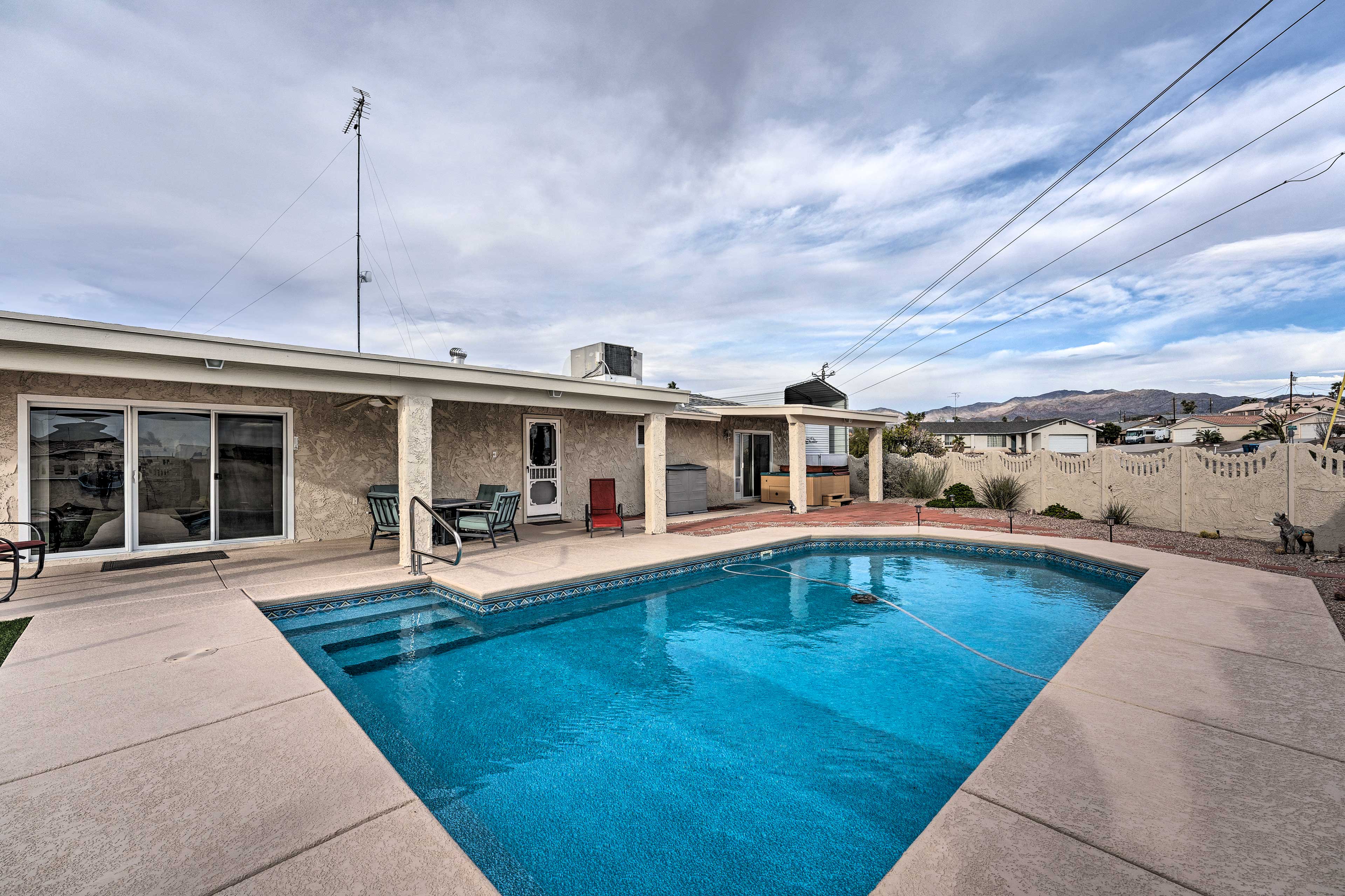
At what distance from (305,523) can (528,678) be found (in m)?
6.16

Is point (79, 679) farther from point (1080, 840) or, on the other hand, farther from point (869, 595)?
point (869, 595)

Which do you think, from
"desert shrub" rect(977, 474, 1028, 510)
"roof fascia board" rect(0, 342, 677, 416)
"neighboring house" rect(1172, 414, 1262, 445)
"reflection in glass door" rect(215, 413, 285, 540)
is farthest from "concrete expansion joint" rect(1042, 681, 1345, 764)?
"neighboring house" rect(1172, 414, 1262, 445)

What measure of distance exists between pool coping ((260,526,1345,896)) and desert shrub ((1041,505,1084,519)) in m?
7.62

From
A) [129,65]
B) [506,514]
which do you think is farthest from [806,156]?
[129,65]

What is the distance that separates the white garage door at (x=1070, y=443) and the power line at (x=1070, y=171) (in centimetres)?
2827

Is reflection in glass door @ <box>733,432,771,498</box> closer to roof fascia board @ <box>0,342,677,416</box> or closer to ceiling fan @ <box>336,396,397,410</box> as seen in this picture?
roof fascia board @ <box>0,342,677,416</box>

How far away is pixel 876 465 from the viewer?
1630cm

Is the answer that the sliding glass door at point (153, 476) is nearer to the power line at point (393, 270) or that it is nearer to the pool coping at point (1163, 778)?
the power line at point (393, 270)

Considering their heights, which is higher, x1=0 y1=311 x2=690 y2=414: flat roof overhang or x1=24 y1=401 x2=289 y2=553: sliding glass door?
x1=0 y1=311 x2=690 y2=414: flat roof overhang

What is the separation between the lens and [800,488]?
13.7 meters

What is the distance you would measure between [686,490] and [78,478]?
9938 mm

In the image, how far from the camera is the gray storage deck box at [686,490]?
1286 cm

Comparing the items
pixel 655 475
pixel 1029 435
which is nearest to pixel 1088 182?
pixel 655 475

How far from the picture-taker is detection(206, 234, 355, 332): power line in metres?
14.5
